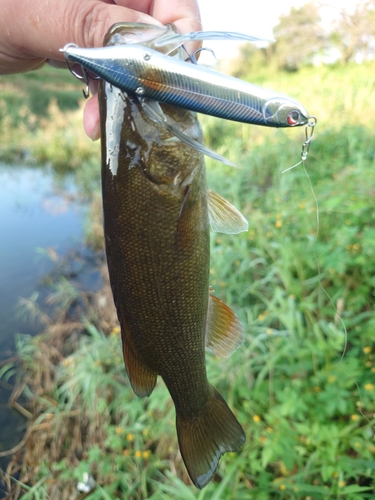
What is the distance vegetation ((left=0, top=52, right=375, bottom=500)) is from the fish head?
636mm

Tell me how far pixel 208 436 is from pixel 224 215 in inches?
34.6

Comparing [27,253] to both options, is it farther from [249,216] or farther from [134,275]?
[134,275]

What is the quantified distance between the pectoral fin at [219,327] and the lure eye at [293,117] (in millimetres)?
733

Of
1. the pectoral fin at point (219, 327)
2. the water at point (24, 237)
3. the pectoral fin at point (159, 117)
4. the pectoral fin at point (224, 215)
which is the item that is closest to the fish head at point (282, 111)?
the pectoral fin at point (159, 117)

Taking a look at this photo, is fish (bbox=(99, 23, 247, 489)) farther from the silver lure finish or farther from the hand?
the hand

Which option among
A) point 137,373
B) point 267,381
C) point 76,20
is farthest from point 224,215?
point 267,381

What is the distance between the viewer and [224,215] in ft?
3.92

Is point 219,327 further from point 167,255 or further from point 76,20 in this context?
point 76,20

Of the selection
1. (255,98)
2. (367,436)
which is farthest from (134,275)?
(367,436)

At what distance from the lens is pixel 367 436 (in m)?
1.86

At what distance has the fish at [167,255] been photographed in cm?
104

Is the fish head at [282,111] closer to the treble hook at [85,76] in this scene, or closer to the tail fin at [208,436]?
the treble hook at [85,76]

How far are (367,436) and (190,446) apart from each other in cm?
111

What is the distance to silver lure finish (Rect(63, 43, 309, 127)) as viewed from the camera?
0.81 m
